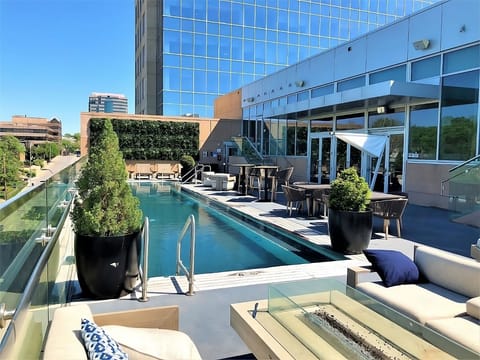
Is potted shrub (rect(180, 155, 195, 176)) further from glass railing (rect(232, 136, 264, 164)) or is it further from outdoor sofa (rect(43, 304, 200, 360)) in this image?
outdoor sofa (rect(43, 304, 200, 360))

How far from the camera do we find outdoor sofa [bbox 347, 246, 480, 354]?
2785 mm

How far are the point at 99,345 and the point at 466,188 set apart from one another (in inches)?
316

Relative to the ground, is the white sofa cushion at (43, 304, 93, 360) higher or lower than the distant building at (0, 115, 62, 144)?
lower

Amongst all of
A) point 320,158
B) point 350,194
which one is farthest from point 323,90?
Result: point 350,194

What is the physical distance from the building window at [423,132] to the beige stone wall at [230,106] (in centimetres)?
1485

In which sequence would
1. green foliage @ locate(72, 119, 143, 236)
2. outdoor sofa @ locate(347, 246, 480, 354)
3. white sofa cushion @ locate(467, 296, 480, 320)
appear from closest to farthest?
outdoor sofa @ locate(347, 246, 480, 354) → white sofa cushion @ locate(467, 296, 480, 320) → green foliage @ locate(72, 119, 143, 236)

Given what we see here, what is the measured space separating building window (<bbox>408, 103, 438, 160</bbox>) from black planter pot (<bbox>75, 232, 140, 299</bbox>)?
31.9 feet

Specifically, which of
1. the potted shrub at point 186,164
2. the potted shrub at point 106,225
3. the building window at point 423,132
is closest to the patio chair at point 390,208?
the potted shrub at point 106,225

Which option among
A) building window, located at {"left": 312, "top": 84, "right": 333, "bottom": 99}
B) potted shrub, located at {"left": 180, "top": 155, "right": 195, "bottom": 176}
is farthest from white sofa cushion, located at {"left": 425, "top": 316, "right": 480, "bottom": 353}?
potted shrub, located at {"left": 180, "top": 155, "right": 195, "bottom": 176}

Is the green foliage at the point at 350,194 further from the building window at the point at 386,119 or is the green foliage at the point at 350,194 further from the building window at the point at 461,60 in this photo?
the building window at the point at 386,119

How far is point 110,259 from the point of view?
374 centimetres

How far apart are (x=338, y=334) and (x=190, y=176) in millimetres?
19045

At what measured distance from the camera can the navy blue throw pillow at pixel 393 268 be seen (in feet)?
12.0

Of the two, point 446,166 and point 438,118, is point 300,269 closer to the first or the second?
point 446,166
